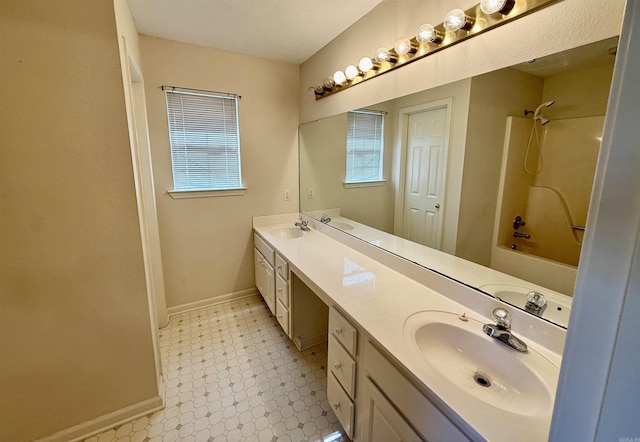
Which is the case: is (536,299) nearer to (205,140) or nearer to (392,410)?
(392,410)

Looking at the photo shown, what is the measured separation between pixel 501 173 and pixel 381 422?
1.10m

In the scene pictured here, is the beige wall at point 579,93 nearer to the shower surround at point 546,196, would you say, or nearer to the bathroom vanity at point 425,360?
the shower surround at point 546,196

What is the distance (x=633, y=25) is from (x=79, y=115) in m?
1.73

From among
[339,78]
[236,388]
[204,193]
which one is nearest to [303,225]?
[204,193]

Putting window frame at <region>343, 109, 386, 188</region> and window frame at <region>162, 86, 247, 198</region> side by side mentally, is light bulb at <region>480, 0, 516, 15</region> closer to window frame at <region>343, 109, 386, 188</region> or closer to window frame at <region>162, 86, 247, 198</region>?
window frame at <region>343, 109, 386, 188</region>

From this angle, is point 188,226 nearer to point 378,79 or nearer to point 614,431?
point 378,79

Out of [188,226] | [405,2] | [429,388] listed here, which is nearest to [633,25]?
[429,388]

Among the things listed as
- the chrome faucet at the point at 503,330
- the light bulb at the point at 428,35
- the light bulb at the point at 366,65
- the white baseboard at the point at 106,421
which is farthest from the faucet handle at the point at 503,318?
the white baseboard at the point at 106,421

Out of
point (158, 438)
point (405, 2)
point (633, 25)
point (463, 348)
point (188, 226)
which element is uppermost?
point (405, 2)

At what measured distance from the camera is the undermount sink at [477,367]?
2.77 ft

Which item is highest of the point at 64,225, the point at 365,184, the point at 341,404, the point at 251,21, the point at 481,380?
the point at 251,21

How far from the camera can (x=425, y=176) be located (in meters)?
1.56

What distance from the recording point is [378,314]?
1.23 meters

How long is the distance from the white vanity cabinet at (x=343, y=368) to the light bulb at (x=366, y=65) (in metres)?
1.45
